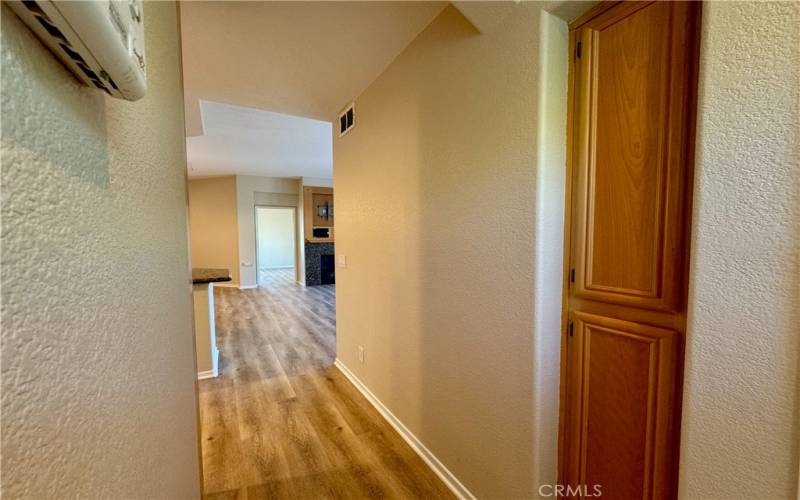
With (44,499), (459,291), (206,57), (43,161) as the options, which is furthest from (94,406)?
(206,57)

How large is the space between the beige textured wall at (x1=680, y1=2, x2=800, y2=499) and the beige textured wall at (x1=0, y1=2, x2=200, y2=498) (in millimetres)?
1205

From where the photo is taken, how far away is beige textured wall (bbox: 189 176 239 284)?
24.4 ft

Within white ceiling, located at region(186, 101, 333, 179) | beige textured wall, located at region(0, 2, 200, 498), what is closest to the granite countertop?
white ceiling, located at region(186, 101, 333, 179)

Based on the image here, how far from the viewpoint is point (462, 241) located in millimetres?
1465

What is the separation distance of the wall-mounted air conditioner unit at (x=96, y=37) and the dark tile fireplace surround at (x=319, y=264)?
728 cm

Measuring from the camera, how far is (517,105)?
1.19 metres

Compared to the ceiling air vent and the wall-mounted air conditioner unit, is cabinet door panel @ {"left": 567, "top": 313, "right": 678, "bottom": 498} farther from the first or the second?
the ceiling air vent

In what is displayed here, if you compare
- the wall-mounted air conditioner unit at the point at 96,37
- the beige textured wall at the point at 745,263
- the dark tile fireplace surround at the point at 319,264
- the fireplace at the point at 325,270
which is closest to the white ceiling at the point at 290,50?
the beige textured wall at the point at 745,263

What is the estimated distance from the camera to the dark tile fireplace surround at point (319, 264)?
7.56 metres

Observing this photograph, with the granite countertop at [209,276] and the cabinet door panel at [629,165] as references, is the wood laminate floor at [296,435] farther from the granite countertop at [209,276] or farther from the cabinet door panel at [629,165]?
the cabinet door panel at [629,165]

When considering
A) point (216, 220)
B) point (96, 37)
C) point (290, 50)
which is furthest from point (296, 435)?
point (216, 220)

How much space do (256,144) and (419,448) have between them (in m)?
4.53

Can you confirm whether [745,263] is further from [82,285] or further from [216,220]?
[216,220]

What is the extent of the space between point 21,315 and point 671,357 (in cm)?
131
